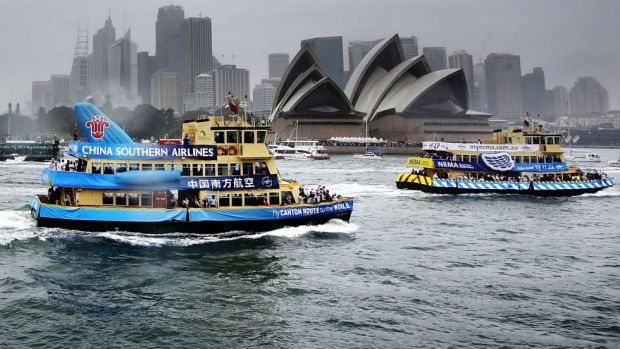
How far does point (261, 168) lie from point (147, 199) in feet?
21.6

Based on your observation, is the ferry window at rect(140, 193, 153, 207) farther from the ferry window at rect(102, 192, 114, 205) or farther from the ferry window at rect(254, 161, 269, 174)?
the ferry window at rect(254, 161, 269, 174)

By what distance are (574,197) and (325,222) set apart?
32632 millimetres

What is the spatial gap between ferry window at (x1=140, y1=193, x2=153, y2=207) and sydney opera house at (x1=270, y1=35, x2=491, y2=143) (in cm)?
13816

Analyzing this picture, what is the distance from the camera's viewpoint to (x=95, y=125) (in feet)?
94.7

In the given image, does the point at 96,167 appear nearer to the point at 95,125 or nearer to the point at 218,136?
the point at 95,125

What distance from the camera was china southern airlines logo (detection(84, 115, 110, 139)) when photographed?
2876 cm

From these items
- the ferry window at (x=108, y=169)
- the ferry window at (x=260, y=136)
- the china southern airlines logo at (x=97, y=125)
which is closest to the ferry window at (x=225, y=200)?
the ferry window at (x=260, y=136)

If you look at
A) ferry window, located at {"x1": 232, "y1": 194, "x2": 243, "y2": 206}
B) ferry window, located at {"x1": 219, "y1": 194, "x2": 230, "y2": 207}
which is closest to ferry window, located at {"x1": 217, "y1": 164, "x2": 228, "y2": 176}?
ferry window, located at {"x1": 219, "y1": 194, "x2": 230, "y2": 207}

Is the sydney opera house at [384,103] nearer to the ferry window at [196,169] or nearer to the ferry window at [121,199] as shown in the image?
the ferry window at [196,169]

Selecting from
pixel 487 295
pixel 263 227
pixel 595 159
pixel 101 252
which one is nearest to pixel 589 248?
pixel 487 295

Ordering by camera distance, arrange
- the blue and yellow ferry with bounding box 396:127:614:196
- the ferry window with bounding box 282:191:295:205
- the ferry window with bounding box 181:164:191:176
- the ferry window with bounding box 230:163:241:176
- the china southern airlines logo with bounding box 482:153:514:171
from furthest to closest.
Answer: the china southern airlines logo with bounding box 482:153:514:171 < the blue and yellow ferry with bounding box 396:127:614:196 < the ferry window with bounding box 282:191:295:205 < the ferry window with bounding box 230:163:241:176 < the ferry window with bounding box 181:164:191:176

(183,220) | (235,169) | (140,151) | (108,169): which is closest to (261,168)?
(235,169)

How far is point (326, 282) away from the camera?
21484 millimetres

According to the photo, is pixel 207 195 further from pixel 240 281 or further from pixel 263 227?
pixel 240 281
